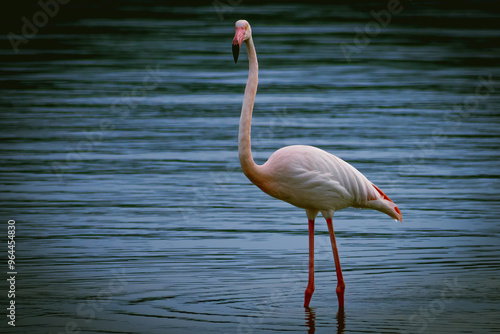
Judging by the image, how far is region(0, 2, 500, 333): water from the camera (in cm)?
836

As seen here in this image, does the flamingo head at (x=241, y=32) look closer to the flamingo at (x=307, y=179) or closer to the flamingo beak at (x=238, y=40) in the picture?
the flamingo beak at (x=238, y=40)

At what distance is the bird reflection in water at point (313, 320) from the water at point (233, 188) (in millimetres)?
28

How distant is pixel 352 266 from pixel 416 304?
1.32m

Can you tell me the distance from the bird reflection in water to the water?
3 cm

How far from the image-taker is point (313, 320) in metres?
8.08

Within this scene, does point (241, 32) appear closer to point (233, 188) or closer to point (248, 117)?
point (248, 117)

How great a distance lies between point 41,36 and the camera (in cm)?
3039

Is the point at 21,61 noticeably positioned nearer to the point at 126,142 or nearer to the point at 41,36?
the point at 41,36

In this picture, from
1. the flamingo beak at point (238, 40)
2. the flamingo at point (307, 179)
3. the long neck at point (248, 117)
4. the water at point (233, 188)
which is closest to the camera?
the flamingo beak at point (238, 40)

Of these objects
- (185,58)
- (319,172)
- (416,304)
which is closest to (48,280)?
(319,172)

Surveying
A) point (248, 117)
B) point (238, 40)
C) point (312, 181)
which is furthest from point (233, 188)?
point (238, 40)

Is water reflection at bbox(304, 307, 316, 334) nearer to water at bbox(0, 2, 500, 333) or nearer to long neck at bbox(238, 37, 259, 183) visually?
water at bbox(0, 2, 500, 333)

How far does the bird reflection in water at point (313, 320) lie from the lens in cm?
777

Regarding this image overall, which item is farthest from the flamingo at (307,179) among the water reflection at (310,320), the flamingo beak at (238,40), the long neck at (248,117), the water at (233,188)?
the water at (233,188)
